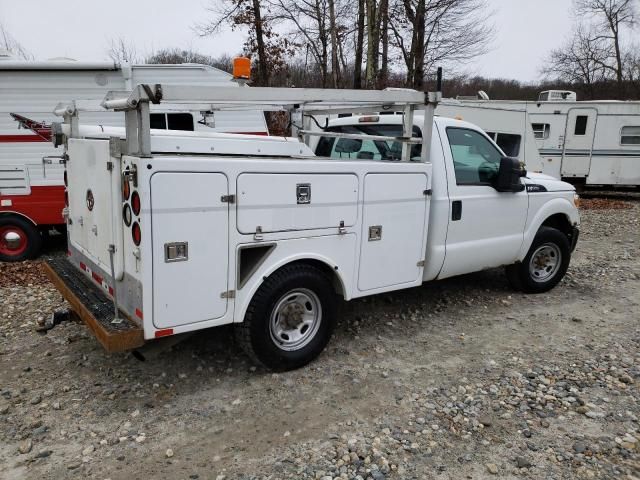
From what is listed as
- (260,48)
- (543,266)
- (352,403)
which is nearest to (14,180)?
(352,403)

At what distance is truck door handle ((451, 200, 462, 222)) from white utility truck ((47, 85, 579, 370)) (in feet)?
A: 0.06

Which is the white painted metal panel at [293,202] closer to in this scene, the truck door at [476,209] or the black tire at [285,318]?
the black tire at [285,318]

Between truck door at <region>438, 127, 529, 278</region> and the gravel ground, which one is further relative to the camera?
truck door at <region>438, 127, 529, 278</region>

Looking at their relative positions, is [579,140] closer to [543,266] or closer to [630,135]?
[630,135]

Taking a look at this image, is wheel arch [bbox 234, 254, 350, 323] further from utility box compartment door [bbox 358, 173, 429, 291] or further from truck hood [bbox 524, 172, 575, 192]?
truck hood [bbox 524, 172, 575, 192]

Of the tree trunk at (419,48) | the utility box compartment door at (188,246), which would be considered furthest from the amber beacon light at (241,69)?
the tree trunk at (419,48)

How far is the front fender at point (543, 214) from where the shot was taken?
18.4ft

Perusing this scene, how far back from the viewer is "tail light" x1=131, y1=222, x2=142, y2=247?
3049mm

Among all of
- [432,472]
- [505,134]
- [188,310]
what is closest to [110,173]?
[188,310]

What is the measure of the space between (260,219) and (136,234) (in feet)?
2.63

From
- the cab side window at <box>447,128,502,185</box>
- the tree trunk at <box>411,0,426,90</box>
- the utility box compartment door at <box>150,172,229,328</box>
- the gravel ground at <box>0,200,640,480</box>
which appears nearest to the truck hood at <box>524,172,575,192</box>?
the cab side window at <box>447,128,502,185</box>

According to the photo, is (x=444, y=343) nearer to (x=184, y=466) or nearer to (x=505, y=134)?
(x=184, y=466)

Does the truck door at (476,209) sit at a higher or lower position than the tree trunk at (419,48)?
lower

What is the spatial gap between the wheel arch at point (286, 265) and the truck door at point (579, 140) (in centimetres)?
1339
